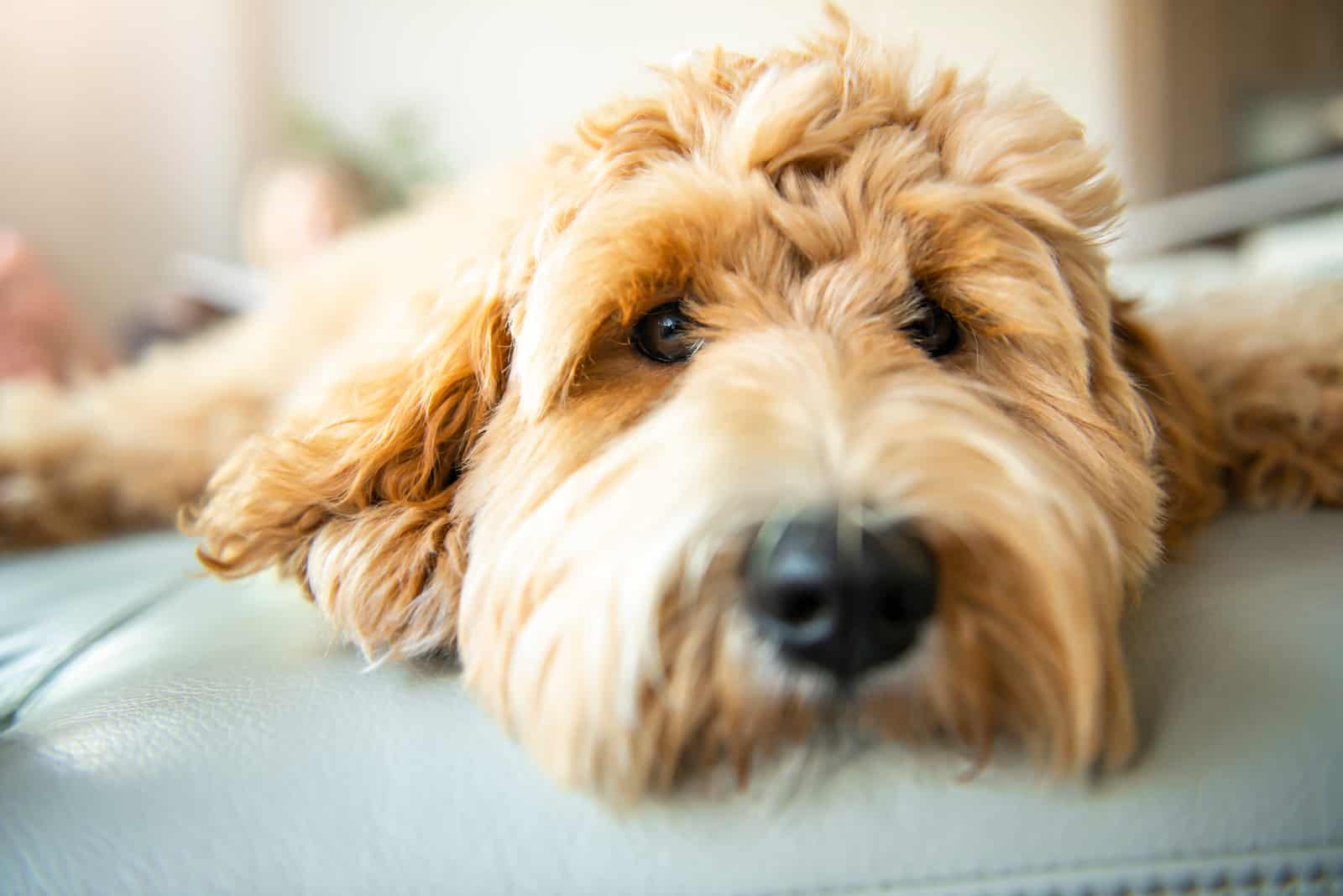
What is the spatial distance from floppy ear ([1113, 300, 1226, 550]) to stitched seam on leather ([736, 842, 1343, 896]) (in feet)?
1.51

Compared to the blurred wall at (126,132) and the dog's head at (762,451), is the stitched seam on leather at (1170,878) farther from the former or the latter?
the blurred wall at (126,132)

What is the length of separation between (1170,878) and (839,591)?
13.4 inches

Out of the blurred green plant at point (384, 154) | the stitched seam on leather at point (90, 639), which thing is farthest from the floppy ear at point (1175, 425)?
the blurred green plant at point (384, 154)

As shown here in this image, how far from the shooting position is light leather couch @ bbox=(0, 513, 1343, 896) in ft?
2.30

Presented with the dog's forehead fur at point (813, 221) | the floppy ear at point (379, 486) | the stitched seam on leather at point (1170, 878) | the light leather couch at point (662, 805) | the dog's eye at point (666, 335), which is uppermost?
the dog's forehead fur at point (813, 221)

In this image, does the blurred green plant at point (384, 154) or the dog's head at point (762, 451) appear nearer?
the dog's head at point (762, 451)

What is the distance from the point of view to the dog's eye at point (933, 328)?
105 centimetres

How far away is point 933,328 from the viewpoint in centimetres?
106

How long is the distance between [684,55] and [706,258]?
1.17 ft

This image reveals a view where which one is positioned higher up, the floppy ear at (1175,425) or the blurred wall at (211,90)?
the blurred wall at (211,90)

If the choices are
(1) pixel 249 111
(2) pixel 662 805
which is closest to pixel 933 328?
(2) pixel 662 805

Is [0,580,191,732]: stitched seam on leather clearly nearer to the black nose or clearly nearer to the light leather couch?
the light leather couch

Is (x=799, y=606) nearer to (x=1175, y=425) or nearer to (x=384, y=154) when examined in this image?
(x=1175, y=425)

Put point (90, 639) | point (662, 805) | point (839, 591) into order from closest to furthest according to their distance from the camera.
Result: point (839, 591), point (662, 805), point (90, 639)
